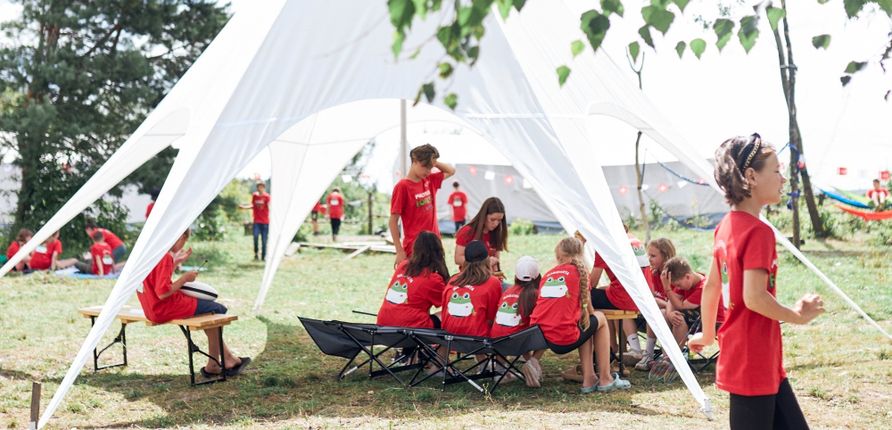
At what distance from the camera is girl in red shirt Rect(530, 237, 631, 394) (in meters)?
5.91

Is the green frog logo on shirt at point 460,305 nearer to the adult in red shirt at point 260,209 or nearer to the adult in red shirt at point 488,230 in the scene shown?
the adult in red shirt at point 488,230

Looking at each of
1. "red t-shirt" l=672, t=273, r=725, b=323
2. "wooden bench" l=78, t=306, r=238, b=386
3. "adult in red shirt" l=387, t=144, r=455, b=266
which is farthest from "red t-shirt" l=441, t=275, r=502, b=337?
"wooden bench" l=78, t=306, r=238, b=386

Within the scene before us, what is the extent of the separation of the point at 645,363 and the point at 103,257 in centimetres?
965

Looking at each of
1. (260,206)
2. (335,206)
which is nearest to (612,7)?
(260,206)

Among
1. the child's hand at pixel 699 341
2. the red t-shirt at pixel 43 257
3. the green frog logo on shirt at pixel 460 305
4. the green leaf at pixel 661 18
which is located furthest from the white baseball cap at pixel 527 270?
the red t-shirt at pixel 43 257

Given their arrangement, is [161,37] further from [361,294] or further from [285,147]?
[285,147]

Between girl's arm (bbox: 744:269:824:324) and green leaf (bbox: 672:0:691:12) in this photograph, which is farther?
green leaf (bbox: 672:0:691:12)

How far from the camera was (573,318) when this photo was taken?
19.5ft

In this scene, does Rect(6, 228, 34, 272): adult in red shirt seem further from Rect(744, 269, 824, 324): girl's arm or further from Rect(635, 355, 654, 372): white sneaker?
Rect(744, 269, 824, 324): girl's arm

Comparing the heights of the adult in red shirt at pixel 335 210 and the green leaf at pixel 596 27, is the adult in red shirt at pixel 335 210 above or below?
below

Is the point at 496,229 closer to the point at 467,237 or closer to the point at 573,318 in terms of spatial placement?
the point at 467,237

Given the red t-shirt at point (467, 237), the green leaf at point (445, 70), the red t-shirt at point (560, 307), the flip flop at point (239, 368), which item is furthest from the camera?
the red t-shirt at point (467, 237)

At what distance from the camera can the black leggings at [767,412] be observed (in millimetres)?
2967

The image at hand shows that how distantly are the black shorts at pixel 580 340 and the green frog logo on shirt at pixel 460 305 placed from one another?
2.17 feet
